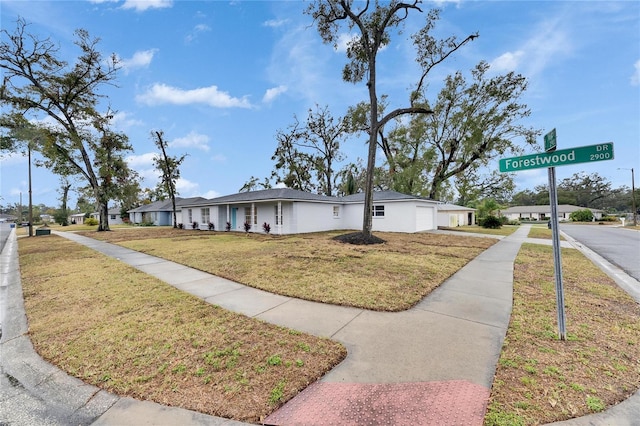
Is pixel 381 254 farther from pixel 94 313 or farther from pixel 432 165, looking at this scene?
pixel 432 165

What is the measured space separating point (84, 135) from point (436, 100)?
31194mm

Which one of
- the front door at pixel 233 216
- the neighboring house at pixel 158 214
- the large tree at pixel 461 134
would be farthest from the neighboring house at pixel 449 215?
the neighboring house at pixel 158 214

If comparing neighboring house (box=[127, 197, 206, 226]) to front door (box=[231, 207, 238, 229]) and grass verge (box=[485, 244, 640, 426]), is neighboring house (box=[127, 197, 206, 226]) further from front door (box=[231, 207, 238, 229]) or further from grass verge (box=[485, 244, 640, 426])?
grass verge (box=[485, 244, 640, 426])

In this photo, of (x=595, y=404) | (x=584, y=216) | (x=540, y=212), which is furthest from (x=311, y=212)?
(x=540, y=212)

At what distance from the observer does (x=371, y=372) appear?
258 cm

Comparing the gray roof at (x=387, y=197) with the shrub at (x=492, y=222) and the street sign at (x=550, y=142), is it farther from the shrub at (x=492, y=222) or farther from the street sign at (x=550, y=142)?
the street sign at (x=550, y=142)

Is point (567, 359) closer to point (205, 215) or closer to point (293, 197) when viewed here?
point (293, 197)

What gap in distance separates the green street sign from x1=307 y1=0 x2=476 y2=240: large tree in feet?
30.4

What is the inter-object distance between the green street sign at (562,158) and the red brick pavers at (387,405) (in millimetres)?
2652

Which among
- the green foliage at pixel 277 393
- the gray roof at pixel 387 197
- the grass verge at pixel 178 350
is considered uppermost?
the gray roof at pixel 387 197

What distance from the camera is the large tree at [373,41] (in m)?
13.3

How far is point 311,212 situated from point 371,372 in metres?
16.2

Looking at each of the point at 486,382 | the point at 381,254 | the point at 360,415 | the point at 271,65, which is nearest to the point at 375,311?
the point at 486,382

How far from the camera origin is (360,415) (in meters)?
2.01
